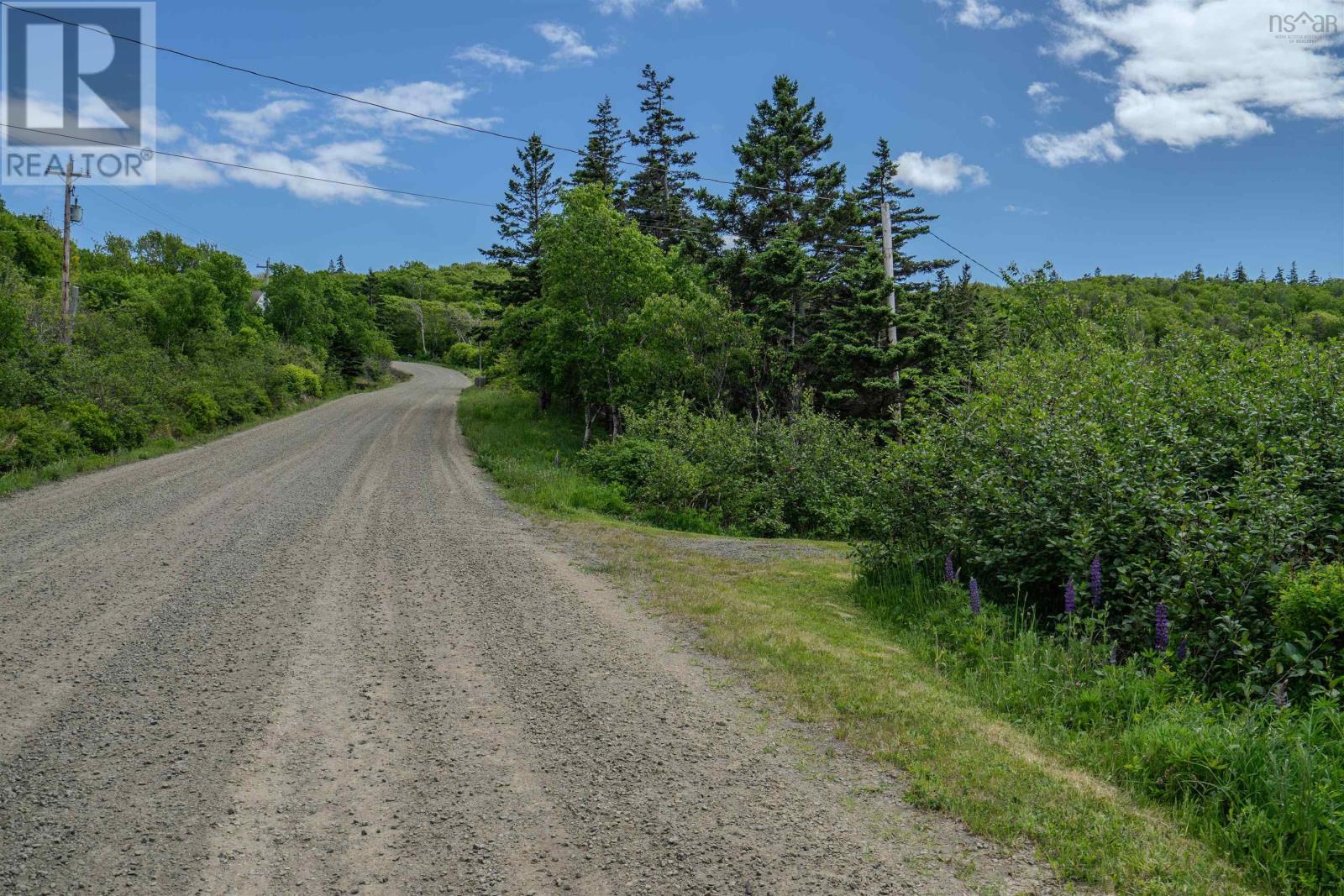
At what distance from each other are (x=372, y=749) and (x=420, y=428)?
24.7 metres

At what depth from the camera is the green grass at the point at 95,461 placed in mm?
12460

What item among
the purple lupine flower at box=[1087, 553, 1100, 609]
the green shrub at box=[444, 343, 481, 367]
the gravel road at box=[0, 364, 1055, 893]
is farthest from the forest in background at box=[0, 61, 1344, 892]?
the green shrub at box=[444, 343, 481, 367]

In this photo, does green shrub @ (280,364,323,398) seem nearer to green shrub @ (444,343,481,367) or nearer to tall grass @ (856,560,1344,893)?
green shrub @ (444,343,481,367)

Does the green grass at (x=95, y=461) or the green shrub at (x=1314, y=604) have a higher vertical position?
the green shrub at (x=1314, y=604)

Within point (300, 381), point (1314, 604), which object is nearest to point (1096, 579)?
point (1314, 604)

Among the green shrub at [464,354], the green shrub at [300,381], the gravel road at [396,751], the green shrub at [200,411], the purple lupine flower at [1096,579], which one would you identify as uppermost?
the green shrub at [464,354]

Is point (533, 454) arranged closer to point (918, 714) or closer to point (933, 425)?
point (933, 425)

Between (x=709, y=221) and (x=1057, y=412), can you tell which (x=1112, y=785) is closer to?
(x=1057, y=412)

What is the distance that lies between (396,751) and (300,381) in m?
35.7

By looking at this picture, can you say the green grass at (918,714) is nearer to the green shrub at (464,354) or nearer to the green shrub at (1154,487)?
the green shrub at (1154,487)

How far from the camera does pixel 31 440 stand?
13.8 m

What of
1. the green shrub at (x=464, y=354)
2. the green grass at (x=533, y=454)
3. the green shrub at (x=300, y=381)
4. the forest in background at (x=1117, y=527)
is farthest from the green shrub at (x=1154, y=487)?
the green shrub at (x=464, y=354)

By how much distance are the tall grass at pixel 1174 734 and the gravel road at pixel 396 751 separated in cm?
111

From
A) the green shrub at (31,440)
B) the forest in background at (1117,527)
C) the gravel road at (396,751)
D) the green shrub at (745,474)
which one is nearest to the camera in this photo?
the gravel road at (396,751)
